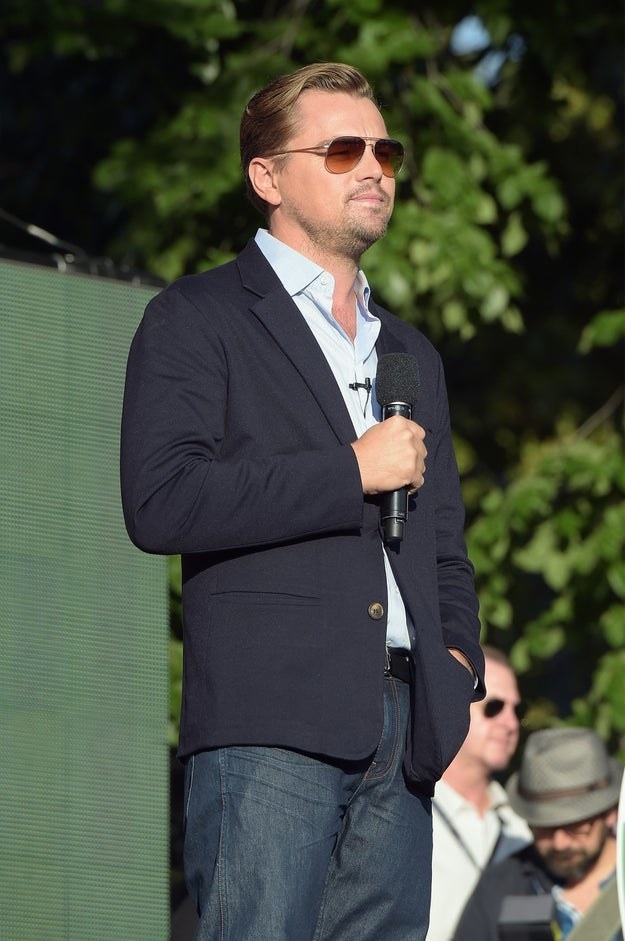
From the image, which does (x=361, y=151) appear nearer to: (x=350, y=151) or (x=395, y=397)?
(x=350, y=151)

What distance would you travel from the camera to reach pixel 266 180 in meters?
3.04

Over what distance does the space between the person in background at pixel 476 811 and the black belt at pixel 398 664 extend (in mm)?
2625

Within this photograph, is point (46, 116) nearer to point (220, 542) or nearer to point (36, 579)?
point (36, 579)

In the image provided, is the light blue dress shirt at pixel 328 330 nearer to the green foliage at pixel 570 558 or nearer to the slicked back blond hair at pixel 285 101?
the slicked back blond hair at pixel 285 101

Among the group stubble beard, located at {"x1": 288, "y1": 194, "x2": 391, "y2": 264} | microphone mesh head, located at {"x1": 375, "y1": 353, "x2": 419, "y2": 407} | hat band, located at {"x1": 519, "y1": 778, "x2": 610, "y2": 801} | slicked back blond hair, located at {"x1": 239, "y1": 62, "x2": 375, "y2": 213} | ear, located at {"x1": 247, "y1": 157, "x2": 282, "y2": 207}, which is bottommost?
hat band, located at {"x1": 519, "y1": 778, "x2": 610, "y2": 801}

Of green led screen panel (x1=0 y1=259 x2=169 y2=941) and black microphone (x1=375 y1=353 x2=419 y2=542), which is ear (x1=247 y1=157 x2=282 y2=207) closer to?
black microphone (x1=375 y1=353 x2=419 y2=542)

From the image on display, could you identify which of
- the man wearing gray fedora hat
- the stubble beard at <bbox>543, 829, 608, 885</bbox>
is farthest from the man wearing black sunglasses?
the stubble beard at <bbox>543, 829, 608, 885</bbox>

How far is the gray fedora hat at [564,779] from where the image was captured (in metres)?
5.82

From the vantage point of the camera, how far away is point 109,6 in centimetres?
671

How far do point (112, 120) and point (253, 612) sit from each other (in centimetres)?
561

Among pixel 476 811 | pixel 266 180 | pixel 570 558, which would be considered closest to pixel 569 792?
pixel 476 811

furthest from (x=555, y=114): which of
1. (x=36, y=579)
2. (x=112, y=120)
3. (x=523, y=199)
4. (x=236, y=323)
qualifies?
(x=236, y=323)

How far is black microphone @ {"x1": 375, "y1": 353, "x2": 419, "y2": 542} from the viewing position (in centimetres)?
272

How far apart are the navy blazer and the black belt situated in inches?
1.4
